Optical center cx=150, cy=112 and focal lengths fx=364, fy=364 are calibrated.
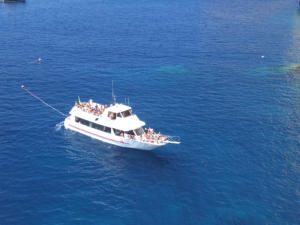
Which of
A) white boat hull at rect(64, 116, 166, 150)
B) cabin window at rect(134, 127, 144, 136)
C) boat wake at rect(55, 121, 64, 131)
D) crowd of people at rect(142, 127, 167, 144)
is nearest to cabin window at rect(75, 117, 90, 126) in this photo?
white boat hull at rect(64, 116, 166, 150)

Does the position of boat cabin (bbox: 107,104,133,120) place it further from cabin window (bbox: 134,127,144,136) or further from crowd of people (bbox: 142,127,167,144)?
crowd of people (bbox: 142,127,167,144)

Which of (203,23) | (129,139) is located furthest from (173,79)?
(203,23)

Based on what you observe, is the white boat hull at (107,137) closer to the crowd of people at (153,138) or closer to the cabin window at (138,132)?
the crowd of people at (153,138)

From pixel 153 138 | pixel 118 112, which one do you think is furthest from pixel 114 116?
pixel 153 138

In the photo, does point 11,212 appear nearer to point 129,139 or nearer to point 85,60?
point 129,139

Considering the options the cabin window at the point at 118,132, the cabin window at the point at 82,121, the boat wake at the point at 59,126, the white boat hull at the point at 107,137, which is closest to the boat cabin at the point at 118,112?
the cabin window at the point at 118,132

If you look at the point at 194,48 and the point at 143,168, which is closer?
the point at 143,168

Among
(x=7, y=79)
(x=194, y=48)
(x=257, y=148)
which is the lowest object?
(x=257, y=148)

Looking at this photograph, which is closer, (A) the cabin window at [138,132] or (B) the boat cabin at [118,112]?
(A) the cabin window at [138,132]
